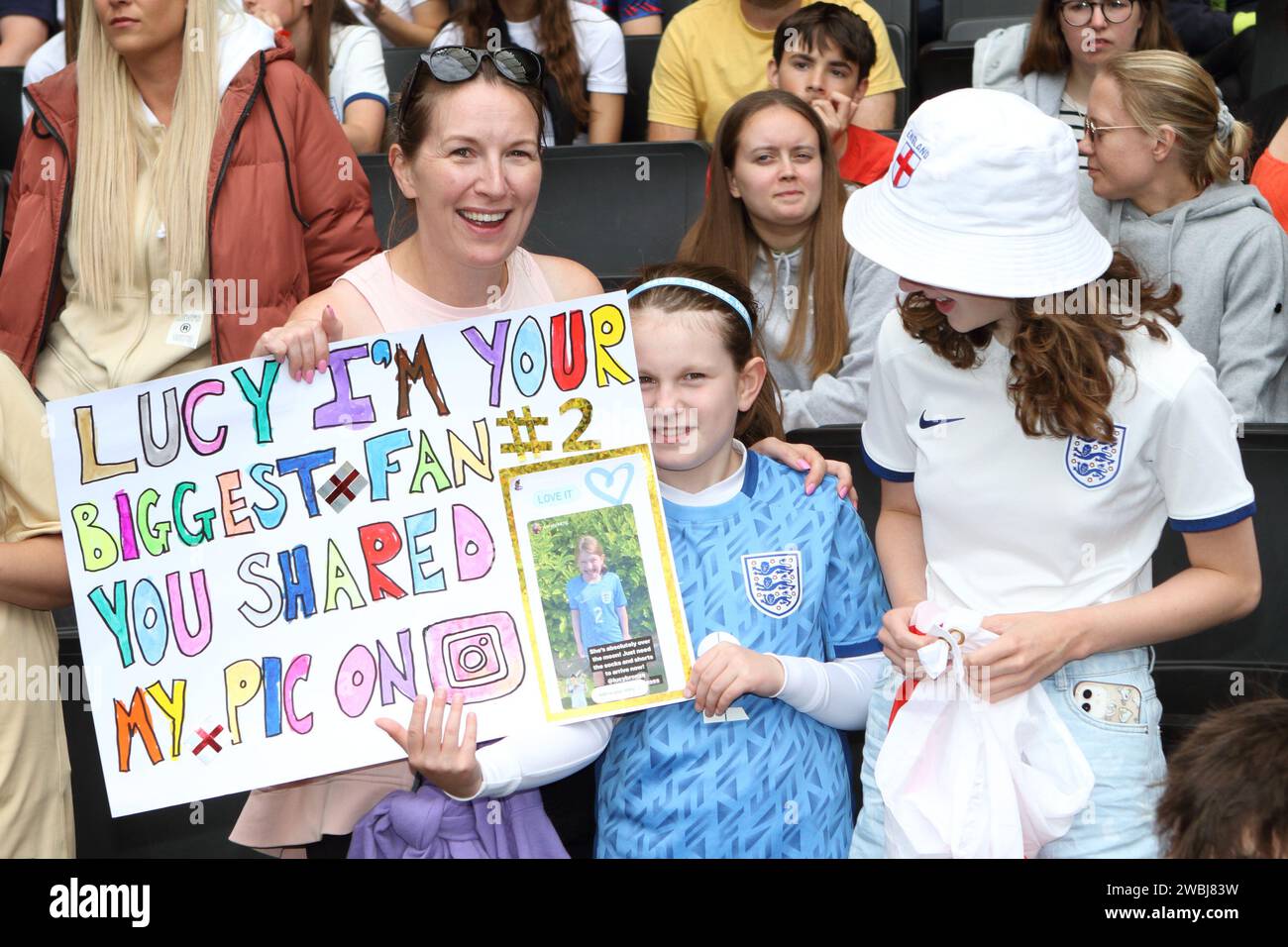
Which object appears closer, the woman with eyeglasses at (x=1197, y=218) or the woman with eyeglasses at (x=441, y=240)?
the woman with eyeglasses at (x=441, y=240)

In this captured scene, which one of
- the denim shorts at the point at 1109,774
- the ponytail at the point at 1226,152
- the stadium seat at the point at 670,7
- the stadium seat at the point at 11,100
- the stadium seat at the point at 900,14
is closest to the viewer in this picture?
the denim shorts at the point at 1109,774

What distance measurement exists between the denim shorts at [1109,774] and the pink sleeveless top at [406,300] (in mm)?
1022

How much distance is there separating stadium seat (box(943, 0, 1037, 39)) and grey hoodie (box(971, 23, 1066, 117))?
139 centimetres

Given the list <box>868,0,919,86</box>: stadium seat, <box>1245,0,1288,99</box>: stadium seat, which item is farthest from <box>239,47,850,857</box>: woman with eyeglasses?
<box>868,0,919,86</box>: stadium seat

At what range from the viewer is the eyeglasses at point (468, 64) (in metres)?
2.77

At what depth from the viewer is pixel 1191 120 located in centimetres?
379

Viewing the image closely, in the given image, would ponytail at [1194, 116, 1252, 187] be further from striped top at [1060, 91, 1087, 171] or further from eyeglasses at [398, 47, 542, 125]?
eyeglasses at [398, 47, 542, 125]

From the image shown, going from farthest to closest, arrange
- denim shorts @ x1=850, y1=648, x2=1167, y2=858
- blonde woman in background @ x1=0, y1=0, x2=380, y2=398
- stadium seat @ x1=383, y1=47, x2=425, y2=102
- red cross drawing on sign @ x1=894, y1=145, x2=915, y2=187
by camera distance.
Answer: stadium seat @ x1=383, y1=47, x2=425, y2=102 → blonde woman in background @ x1=0, y1=0, x2=380, y2=398 → red cross drawing on sign @ x1=894, y1=145, x2=915, y2=187 → denim shorts @ x1=850, y1=648, x2=1167, y2=858

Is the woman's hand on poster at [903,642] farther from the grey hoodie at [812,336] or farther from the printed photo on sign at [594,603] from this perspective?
the grey hoodie at [812,336]

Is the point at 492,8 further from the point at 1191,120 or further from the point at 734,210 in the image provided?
the point at 1191,120

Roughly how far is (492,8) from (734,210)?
173 cm

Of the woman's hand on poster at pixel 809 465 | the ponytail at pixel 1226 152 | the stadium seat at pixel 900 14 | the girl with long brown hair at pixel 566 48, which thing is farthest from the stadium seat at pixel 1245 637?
the stadium seat at pixel 900 14

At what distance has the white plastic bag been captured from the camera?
2.31 meters
